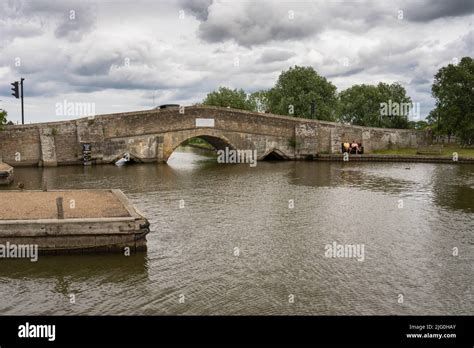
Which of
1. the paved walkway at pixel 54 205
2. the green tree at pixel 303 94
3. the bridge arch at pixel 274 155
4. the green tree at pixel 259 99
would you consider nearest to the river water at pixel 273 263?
the paved walkway at pixel 54 205

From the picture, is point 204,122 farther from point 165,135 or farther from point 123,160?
point 123,160

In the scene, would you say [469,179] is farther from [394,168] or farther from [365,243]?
[365,243]

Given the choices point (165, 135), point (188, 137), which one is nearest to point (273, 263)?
point (165, 135)

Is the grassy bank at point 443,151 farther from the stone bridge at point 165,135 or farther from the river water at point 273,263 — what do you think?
the river water at point 273,263

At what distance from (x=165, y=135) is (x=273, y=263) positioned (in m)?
31.6

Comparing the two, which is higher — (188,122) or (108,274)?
(188,122)

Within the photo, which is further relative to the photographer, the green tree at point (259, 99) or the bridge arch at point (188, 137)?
the green tree at point (259, 99)

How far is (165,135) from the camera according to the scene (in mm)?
43156

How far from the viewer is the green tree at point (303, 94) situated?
64688 mm

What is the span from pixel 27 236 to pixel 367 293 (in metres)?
8.82

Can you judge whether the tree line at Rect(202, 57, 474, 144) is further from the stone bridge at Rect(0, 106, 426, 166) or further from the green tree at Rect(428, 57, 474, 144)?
the stone bridge at Rect(0, 106, 426, 166)

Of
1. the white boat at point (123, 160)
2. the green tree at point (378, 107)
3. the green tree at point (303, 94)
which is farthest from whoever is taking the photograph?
the green tree at point (378, 107)
